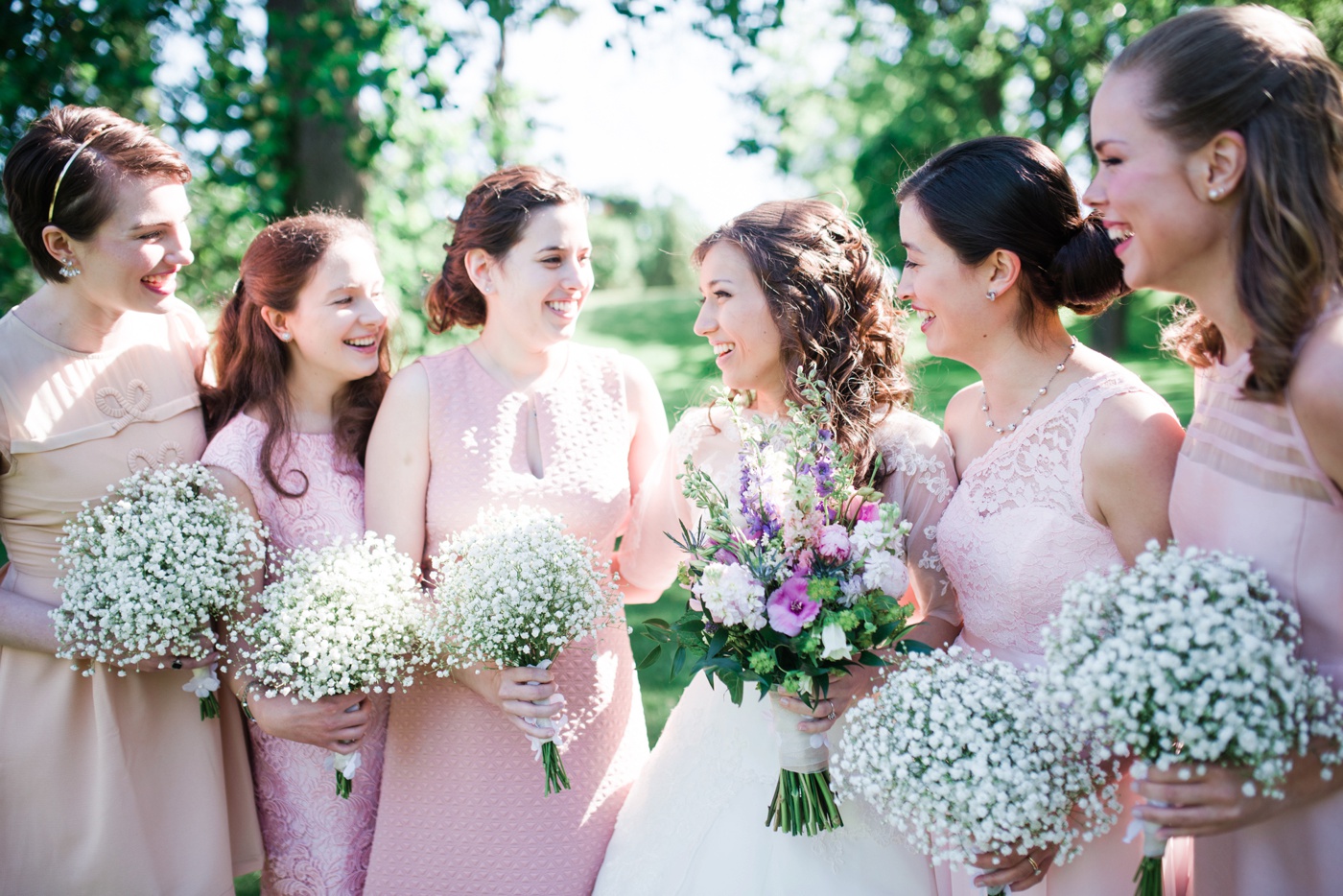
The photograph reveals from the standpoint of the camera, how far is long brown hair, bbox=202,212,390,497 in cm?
387

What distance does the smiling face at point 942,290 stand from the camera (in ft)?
10.7

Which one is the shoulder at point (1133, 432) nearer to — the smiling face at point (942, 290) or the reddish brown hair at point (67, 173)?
the smiling face at point (942, 290)

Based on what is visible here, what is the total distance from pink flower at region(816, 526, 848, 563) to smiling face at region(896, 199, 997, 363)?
0.91 meters

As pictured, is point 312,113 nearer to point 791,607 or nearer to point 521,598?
point 521,598

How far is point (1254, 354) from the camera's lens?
236 centimetres

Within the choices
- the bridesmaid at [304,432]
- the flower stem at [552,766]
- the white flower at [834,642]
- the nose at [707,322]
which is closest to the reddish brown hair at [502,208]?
the bridesmaid at [304,432]

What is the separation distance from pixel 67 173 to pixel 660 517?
270 centimetres

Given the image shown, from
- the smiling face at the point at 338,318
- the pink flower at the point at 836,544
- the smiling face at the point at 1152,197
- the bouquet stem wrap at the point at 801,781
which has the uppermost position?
the smiling face at the point at 1152,197

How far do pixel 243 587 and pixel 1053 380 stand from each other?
3112 millimetres

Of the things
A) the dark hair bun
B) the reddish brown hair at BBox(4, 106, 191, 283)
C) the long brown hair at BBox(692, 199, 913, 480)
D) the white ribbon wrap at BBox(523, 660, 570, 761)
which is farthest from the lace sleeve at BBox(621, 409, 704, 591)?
the reddish brown hair at BBox(4, 106, 191, 283)

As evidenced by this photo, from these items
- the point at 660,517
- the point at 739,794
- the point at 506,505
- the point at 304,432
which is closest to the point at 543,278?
the point at 506,505

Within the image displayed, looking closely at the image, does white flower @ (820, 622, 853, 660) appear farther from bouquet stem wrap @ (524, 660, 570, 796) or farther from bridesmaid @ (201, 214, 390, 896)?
bridesmaid @ (201, 214, 390, 896)

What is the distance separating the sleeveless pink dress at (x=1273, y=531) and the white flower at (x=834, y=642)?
41.6 inches

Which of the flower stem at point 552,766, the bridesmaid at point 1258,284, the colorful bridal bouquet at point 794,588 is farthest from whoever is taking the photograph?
the flower stem at point 552,766
